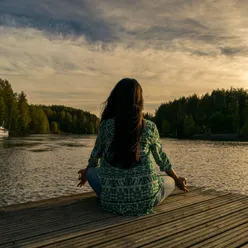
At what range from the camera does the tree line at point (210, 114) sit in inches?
4149

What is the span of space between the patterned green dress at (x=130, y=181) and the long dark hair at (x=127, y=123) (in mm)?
131

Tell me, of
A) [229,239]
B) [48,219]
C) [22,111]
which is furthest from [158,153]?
[22,111]

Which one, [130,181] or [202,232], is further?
[130,181]

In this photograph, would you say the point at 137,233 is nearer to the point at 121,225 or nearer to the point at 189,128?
the point at 121,225

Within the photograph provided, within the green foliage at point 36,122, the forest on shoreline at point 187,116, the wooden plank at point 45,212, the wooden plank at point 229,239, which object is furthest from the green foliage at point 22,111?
the wooden plank at point 229,239

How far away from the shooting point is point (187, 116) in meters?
126

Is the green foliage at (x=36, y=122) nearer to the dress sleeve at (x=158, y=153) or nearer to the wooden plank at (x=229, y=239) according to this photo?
the dress sleeve at (x=158, y=153)

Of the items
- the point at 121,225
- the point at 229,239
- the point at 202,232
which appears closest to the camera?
the point at 229,239

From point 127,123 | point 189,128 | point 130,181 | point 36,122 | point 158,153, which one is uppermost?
point 36,122

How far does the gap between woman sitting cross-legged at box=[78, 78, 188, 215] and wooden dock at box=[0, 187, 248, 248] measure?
0.78 feet

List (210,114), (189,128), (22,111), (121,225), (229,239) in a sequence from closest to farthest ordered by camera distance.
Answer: (229,239)
(121,225)
(22,111)
(189,128)
(210,114)

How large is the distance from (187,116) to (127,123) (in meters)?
125

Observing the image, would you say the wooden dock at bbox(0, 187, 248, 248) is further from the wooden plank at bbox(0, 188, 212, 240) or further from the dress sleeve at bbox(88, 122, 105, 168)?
the dress sleeve at bbox(88, 122, 105, 168)

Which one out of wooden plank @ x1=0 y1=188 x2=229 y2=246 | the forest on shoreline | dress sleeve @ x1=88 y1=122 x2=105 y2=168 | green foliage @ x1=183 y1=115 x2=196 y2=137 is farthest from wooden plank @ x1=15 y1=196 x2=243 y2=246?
green foliage @ x1=183 y1=115 x2=196 y2=137
